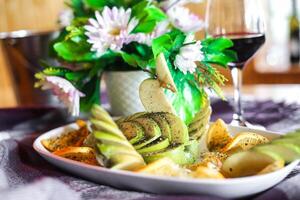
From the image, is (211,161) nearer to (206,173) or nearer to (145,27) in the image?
(206,173)

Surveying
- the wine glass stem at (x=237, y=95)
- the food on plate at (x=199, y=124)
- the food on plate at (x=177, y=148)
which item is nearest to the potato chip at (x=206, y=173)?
the food on plate at (x=177, y=148)

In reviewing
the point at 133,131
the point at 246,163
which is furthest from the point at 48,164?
the point at 246,163

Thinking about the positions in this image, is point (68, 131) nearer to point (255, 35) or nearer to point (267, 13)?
point (255, 35)

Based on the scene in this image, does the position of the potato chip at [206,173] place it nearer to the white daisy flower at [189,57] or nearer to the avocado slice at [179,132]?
the avocado slice at [179,132]

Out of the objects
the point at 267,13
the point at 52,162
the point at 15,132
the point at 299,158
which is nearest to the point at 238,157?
the point at 299,158

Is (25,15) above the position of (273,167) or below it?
above

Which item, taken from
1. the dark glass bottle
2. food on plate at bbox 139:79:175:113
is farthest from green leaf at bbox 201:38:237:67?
the dark glass bottle
